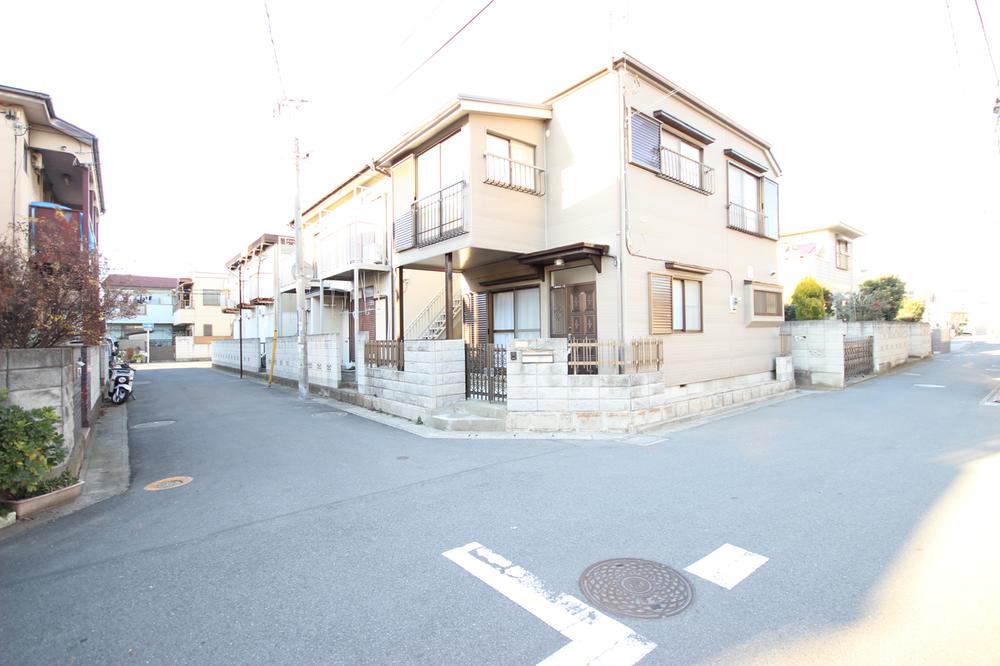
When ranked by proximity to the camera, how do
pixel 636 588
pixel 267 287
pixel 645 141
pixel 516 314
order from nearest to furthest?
pixel 636 588 < pixel 645 141 < pixel 516 314 < pixel 267 287

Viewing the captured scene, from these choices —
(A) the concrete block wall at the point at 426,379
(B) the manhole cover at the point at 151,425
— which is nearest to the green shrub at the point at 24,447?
(B) the manhole cover at the point at 151,425

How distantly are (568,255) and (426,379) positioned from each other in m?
3.85

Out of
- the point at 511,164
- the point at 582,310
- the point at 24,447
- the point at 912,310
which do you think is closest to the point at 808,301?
the point at 582,310

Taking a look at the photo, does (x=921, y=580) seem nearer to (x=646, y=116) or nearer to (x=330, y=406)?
(x=646, y=116)

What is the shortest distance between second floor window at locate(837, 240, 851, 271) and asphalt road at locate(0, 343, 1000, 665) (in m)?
21.0

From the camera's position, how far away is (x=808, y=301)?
53.6ft

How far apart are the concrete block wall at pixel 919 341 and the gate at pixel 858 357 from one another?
750 cm

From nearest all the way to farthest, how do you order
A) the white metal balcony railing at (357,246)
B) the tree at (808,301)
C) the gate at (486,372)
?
1. the gate at (486,372)
2. the white metal balcony railing at (357,246)
3. the tree at (808,301)

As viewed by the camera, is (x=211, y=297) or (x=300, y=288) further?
(x=211, y=297)

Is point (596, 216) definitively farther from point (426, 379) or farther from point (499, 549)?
point (499, 549)

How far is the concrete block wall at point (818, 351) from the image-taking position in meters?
14.1

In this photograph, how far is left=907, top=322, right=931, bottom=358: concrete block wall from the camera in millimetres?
22688

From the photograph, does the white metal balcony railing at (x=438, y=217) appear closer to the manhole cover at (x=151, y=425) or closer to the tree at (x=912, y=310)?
the manhole cover at (x=151, y=425)

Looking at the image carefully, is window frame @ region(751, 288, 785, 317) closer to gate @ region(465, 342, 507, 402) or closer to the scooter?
gate @ region(465, 342, 507, 402)
